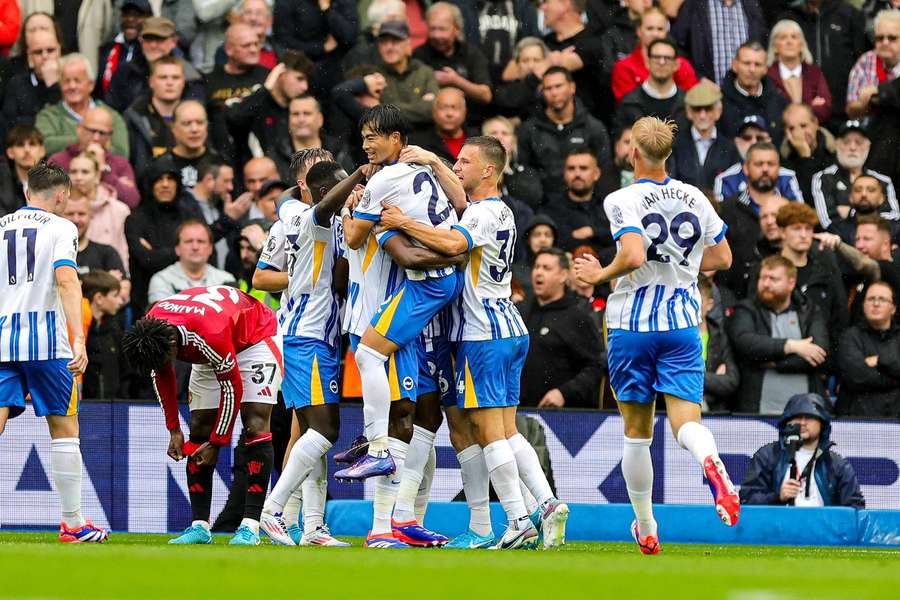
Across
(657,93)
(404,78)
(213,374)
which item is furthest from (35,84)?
(213,374)

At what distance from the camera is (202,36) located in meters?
18.0

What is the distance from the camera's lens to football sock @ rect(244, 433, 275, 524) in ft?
34.2

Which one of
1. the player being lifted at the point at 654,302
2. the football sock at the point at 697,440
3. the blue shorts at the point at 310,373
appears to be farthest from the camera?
the blue shorts at the point at 310,373

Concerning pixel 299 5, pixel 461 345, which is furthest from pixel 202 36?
pixel 461 345

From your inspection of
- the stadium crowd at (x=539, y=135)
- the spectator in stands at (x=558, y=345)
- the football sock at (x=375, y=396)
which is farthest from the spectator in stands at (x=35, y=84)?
the football sock at (x=375, y=396)

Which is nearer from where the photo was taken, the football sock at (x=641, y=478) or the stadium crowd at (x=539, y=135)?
the football sock at (x=641, y=478)

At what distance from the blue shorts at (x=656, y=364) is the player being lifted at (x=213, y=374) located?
2.43 meters

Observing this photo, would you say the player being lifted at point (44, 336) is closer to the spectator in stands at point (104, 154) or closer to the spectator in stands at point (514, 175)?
the spectator in stands at point (104, 154)

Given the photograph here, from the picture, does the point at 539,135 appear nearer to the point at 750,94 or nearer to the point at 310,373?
the point at 750,94

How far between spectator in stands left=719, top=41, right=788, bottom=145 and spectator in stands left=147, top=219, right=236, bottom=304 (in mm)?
6225

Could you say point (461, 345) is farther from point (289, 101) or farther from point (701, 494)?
point (289, 101)

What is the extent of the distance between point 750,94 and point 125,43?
707cm

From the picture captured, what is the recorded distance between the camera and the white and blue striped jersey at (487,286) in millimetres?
10172

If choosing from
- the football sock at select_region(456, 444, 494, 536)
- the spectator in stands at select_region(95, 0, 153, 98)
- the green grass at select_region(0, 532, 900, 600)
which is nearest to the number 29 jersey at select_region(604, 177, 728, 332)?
the football sock at select_region(456, 444, 494, 536)
